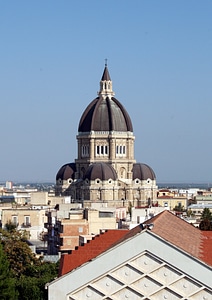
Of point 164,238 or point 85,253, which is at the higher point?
point 164,238

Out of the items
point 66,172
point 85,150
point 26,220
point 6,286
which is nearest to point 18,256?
point 6,286

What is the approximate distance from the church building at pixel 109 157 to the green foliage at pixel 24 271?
235 ft

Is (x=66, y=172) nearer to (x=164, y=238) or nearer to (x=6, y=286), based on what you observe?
(x=6, y=286)

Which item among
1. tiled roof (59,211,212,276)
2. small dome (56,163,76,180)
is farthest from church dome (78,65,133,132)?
tiled roof (59,211,212,276)

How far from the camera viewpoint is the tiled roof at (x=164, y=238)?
2342 centimetres

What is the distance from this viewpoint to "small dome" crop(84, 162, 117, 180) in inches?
5123

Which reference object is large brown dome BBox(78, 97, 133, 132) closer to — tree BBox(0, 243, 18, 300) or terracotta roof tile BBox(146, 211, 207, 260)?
tree BBox(0, 243, 18, 300)

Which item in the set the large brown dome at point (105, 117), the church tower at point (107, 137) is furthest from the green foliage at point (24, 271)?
the large brown dome at point (105, 117)

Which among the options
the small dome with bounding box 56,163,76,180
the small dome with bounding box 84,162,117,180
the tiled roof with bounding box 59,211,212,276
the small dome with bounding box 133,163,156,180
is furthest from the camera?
the small dome with bounding box 56,163,76,180

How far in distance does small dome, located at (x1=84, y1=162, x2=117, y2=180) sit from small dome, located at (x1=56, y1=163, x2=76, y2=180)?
6.39 m

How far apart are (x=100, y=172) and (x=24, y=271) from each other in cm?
8179

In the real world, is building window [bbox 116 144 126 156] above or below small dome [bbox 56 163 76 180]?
above

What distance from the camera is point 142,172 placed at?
5418 inches

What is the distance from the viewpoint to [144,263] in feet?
73.6
